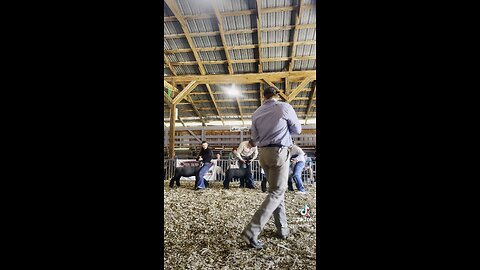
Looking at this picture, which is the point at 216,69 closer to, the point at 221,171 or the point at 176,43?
the point at 176,43

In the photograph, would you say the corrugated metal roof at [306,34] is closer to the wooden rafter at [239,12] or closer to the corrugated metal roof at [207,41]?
the wooden rafter at [239,12]

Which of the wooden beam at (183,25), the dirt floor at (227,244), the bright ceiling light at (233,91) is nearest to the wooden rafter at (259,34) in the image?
the wooden beam at (183,25)

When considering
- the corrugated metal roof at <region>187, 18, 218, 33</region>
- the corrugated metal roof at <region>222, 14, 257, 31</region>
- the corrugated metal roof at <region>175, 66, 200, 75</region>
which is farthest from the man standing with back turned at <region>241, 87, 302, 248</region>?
the corrugated metal roof at <region>175, 66, 200, 75</region>

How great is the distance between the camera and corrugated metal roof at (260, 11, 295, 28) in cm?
672

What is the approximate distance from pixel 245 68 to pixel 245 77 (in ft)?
1.48

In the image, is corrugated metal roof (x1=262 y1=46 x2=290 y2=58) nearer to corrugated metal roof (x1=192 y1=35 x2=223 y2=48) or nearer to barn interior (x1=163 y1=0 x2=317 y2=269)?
barn interior (x1=163 y1=0 x2=317 y2=269)

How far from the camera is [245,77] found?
29.5ft

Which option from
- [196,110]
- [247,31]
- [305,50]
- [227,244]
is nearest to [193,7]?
[247,31]

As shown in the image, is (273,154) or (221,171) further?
(221,171)
